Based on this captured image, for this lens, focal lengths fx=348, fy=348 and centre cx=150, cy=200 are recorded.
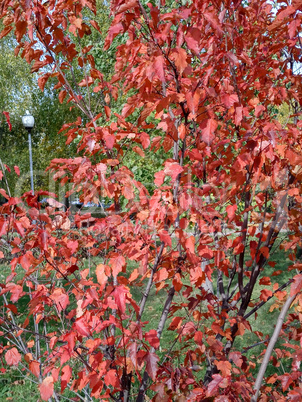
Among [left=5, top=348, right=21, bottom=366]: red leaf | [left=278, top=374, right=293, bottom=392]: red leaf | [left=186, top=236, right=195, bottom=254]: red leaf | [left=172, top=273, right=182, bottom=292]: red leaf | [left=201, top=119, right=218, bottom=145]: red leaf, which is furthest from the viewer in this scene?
[left=5, top=348, right=21, bottom=366]: red leaf

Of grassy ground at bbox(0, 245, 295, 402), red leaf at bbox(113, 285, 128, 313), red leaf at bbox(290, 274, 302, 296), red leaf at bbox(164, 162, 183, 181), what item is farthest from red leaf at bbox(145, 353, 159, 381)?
grassy ground at bbox(0, 245, 295, 402)

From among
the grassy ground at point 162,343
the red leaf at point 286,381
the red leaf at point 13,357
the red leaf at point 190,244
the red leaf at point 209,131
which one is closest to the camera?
the red leaf at point 209,131

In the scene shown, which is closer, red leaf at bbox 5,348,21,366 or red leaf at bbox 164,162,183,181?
red leaf at bbox 164,162,183,181

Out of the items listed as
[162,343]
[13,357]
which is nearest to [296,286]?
[13,357]

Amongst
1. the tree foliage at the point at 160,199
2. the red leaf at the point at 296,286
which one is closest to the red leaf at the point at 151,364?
the tree foliage at the point at 160,199

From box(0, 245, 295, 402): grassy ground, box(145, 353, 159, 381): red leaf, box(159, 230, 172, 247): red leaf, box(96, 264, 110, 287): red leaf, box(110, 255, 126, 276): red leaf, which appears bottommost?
box(0, 245, 295, 402): grassy ground

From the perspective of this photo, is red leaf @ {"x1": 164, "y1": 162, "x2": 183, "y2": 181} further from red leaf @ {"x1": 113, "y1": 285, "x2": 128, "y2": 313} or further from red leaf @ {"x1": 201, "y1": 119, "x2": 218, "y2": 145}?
red leaf @ {"x1": 113, "y1": 285, "x2": 128, "y2": 313}

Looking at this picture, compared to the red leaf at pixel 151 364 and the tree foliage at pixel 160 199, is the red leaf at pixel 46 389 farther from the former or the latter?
the red leaf at pixel 151 364

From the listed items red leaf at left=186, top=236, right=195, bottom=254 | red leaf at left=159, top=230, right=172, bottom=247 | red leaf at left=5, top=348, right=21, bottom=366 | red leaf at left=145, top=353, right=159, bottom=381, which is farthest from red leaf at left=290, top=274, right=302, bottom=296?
red leaf at left=5, top=348, right=21, bottom=366

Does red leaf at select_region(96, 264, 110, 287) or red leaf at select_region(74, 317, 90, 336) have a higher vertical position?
red leaf at select_region(96, 264, 110, 287)

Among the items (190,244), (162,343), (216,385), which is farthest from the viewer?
(162,343)

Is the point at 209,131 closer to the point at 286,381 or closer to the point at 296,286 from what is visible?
the point at 296,286

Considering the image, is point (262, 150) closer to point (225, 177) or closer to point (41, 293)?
point (225, 177)

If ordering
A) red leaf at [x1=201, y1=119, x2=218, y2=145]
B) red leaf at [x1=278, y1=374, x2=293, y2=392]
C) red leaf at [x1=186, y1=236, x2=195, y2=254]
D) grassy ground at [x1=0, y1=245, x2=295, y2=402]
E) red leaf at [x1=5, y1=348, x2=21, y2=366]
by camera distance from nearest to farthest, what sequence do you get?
red leaf at [x1=201, y1=119, x2=218, y2=145], red leaf at [x1=186, y1=236, x2=195, y2=254], red leaf at [x1=278, y1=374, x2=293, y2=392], red leaf at [x1=5, y1=348, x2=21, y2=366], grassy ground at [x1=0, y1=245, x2=295, y2=402]
